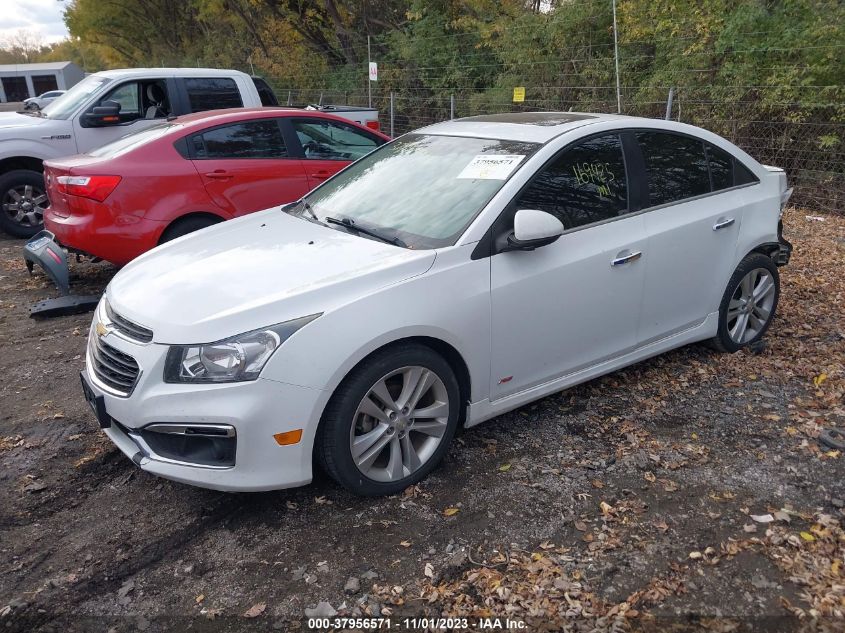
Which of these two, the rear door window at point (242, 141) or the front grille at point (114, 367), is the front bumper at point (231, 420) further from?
the rear door window at point (242, 141)

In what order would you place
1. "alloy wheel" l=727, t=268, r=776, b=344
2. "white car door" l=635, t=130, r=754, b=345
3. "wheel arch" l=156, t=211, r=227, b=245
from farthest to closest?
"wheel arch" l=156, t=211, r=227, b=245 < "alloy wheel" l=727, t=268, r=776, b=344 < "white car door" l=635, t=130, r=754, b=345

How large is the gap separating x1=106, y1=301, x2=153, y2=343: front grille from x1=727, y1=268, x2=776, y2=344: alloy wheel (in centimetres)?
372

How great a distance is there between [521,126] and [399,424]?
1996mm

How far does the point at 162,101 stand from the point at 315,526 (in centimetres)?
698

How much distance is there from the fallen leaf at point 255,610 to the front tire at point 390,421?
0.64 metres

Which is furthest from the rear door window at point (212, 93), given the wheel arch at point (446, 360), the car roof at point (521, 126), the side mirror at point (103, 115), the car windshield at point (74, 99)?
the wheel arch at point (446, 360)

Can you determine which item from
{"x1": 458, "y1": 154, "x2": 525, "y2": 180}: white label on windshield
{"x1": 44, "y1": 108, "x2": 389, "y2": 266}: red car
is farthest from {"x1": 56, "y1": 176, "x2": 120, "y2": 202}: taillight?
{"x1": 458, "y1": 154, "x2": 525, "y2": 180}: white label on windshield

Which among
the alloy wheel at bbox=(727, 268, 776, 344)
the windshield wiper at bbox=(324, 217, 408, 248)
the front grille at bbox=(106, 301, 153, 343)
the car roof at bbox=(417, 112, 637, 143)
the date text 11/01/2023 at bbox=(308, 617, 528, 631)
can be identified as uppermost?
the car roof at bbox=(417, 112, 637, 143)

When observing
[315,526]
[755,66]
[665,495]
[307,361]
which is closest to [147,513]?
[315,526]

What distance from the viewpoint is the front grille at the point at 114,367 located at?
10.1 feet

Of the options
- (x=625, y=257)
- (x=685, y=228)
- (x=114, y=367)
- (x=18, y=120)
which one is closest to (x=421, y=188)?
(x=625, y=257)

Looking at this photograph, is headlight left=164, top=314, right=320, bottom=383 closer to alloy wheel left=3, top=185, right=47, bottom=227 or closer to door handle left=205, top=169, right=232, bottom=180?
door handle left=205, top=169, right=232, bottom=180

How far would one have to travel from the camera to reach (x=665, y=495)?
10.9ft

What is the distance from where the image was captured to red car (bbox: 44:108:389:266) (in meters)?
5.87
